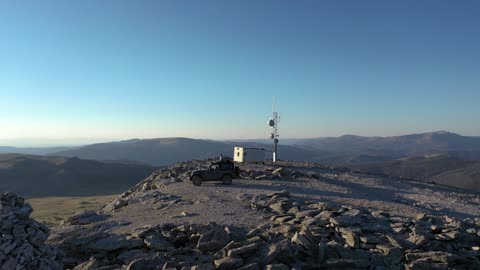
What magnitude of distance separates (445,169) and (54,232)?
195742 mm

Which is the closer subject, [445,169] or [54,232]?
[54,232]

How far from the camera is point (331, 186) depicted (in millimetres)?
25672

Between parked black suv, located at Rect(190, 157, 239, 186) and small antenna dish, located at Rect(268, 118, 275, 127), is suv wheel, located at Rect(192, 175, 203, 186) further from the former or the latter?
small antenna dish, located at Rect(268, 118, 275, 127)

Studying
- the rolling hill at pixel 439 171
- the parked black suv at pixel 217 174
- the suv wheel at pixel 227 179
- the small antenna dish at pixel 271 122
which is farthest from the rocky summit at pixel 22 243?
the rolling hill at pixel 439 171

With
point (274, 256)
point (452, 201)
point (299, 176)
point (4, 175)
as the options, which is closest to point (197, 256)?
point (274, 256)

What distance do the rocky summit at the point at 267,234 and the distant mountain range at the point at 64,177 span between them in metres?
83.0

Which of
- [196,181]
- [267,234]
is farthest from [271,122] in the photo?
[267,234]

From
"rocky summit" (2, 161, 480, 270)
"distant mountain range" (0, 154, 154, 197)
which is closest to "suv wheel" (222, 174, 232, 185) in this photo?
"rocky summit" (2, 161, 480, 270)

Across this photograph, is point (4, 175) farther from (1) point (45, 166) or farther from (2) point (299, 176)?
(2) point (299, 176)

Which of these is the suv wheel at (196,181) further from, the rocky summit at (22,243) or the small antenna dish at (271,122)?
the small antenna dish at (271,122)

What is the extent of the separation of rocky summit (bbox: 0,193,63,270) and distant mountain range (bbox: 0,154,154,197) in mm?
86259

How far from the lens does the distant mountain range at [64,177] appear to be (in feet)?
335

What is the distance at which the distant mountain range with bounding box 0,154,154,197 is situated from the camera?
10225 centimetres

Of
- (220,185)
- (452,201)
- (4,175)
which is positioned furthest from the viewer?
(4,175)
